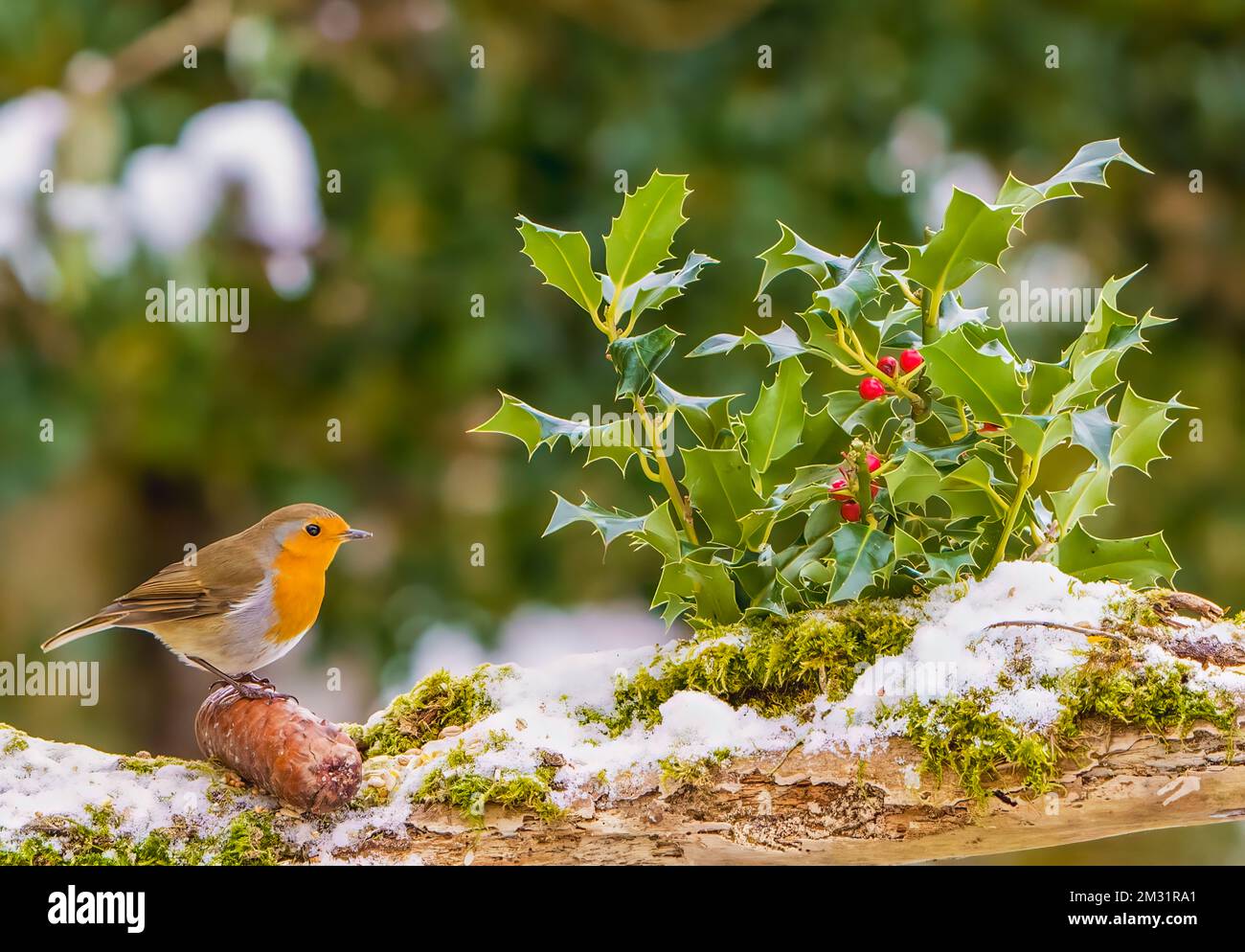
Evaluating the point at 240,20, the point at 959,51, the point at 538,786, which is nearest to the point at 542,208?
Answer: the point at 240,20

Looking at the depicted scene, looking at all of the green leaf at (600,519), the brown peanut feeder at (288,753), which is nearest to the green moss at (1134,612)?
the green leaf at (600,519)

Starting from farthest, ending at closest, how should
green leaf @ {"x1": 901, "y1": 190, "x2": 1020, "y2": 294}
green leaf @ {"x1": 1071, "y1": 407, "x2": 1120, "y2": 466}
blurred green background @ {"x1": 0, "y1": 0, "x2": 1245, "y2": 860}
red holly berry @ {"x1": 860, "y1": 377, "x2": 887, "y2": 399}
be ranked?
blurred green background @ {"x1": 0, "y1": 0, "x2": 1245, "y2": 860}
red holly berry @ {"x1": 860, "y1": 377, "x2": 887, "y2": 399}
green leaf @ {"x1": 901, "y1": 190, "x2": 1020, "y2": 294}
green leaf @ {"x1": 1071, "y1": 407, "x2": 1120, "y2": 466}

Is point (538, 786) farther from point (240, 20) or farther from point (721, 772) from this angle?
point (240, 20)

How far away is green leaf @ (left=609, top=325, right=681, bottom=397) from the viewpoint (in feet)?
4.53

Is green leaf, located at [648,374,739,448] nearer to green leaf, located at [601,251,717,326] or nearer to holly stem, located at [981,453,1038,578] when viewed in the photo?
green leaf, located at [601,251,717,326]

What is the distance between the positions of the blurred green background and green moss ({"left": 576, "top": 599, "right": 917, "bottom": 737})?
269 cm

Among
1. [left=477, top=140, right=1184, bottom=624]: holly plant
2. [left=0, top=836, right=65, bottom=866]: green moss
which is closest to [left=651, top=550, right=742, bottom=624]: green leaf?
[left=477, top=140, right=1184, bottom=624]: holly plant

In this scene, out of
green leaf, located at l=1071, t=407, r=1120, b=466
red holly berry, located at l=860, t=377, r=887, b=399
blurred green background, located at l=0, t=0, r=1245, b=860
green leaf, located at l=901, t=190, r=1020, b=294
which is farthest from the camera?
blurred green background, located at l=0, t=0, r=1245, b=860

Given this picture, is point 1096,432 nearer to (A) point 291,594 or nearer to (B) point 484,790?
(B) point 484,790

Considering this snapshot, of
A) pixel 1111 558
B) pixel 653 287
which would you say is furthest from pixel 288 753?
pixel 1111 558

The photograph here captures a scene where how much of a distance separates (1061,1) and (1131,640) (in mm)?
3948

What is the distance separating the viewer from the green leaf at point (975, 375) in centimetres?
131

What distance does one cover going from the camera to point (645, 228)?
1.43 meters

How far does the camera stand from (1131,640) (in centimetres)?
135
